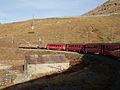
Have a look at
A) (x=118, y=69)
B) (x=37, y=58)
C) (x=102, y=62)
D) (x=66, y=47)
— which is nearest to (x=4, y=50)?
(x=66, y=47)

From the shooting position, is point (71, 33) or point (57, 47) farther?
point (71, 33)

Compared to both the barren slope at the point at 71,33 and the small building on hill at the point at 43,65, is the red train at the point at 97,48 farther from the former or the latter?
the barren slope at the point at 71,33

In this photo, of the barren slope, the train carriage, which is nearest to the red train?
the train carriage

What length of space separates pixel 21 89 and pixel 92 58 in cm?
2195

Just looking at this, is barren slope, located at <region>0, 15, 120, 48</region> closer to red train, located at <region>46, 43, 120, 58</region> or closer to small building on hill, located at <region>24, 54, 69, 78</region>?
red train, located at <region>46, 43, 120, 58</region>

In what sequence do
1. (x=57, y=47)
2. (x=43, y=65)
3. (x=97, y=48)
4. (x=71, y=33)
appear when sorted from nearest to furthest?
(x=43, y=65) → (x=97, y=48) → (x=57, y=47) → (x=71, y=33)

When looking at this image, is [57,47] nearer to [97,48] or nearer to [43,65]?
[97,48]

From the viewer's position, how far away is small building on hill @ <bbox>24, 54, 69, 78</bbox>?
55094mm

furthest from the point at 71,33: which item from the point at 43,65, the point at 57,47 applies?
the point at 43,65

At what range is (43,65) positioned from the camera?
5597 cm

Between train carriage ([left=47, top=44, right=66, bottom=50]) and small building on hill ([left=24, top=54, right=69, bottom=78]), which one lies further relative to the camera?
train carriage ([left=47, top=44, right=66, bottom=50])

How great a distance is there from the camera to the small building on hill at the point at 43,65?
55.1 meters

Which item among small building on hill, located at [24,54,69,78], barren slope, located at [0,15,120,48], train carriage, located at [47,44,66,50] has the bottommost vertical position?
small building on hill, located at [24,54,69,78]

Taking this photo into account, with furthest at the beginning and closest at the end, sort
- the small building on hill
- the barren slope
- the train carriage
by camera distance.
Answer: the barren slope → the train carriage → the small building on hill
